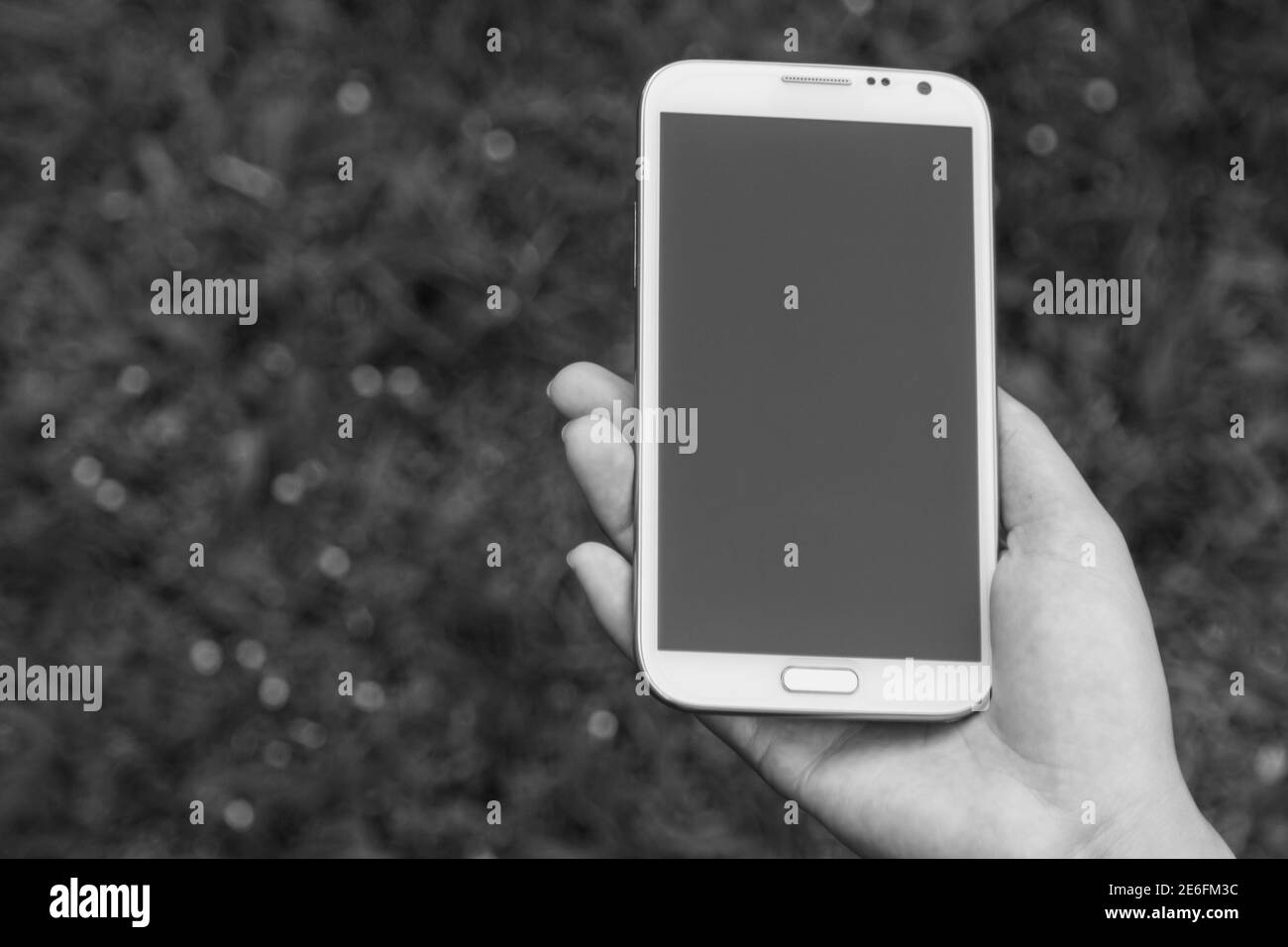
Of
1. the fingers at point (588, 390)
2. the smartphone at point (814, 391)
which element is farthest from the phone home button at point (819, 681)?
the fingers at point (588, 390)

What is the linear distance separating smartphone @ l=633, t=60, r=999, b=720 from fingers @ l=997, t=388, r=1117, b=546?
0.09 feet

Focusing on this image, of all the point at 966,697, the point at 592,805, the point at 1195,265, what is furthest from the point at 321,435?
the point at 1195,265

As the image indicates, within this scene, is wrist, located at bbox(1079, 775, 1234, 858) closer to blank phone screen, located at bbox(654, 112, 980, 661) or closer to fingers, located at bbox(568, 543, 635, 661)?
blank phone screen, located at bbox(654, 112, 980, 661)

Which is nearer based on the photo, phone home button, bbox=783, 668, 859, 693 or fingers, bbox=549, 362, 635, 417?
phone home button, bbox=783, 668, 859, 693

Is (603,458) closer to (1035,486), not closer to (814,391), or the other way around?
(814,391)

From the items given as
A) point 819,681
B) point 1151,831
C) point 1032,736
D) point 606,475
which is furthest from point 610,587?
point 1151,831

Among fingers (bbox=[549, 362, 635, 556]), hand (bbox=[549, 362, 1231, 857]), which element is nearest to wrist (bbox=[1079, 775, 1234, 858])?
hand (bbox=[549, 362, 1231, 857])

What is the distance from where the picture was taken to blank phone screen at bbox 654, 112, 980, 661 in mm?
1185

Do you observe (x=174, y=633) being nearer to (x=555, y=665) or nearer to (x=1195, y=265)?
(x=555, y=665)

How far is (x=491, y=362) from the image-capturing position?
157cm

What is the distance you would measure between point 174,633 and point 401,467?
0.31 metres

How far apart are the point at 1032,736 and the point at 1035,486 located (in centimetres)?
22

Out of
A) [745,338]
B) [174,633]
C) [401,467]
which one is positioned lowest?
[174,633]

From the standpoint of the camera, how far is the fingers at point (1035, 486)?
1.20 meters
